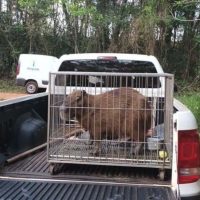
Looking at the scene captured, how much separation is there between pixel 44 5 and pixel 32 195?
72.3ft

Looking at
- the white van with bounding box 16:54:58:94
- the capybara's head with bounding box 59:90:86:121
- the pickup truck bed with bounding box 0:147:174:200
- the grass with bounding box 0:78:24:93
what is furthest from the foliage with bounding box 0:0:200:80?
the pickup truck bed with bounding box 0:147:174:200

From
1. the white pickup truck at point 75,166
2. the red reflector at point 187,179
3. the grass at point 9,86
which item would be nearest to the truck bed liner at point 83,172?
the white pickup truck at point 75,166

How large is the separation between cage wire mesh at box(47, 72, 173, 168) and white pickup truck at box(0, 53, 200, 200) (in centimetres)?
2

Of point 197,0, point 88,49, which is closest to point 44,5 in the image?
point 88,49

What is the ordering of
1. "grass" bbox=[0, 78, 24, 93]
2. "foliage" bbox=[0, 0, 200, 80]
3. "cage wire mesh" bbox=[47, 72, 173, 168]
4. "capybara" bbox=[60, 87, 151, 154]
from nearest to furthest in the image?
1. "cage wire mesh" bbox=[47, 72, 173, 168]
2. "capybara" bbox=[60, 87, 151, 154]
3. "foliage" bbox=[0, 0, 200, 80]
4. "grass" bbox=[0, 78, 24, 93]

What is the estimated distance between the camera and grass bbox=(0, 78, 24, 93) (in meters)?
24.7

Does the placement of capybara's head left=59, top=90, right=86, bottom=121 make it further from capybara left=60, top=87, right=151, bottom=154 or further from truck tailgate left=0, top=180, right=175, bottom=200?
truck tailgate left=0, top=180, right=175, bottom=200

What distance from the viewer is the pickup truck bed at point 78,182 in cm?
→ 377

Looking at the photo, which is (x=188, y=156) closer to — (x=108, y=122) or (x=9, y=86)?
(x=108, y=122)

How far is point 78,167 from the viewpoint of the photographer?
15.2ft

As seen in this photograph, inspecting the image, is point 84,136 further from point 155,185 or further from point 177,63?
point 177,63

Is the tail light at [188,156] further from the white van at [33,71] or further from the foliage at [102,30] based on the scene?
the white van at [33,71]

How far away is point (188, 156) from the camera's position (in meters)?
3.75

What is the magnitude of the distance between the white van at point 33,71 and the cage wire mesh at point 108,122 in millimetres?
18865
